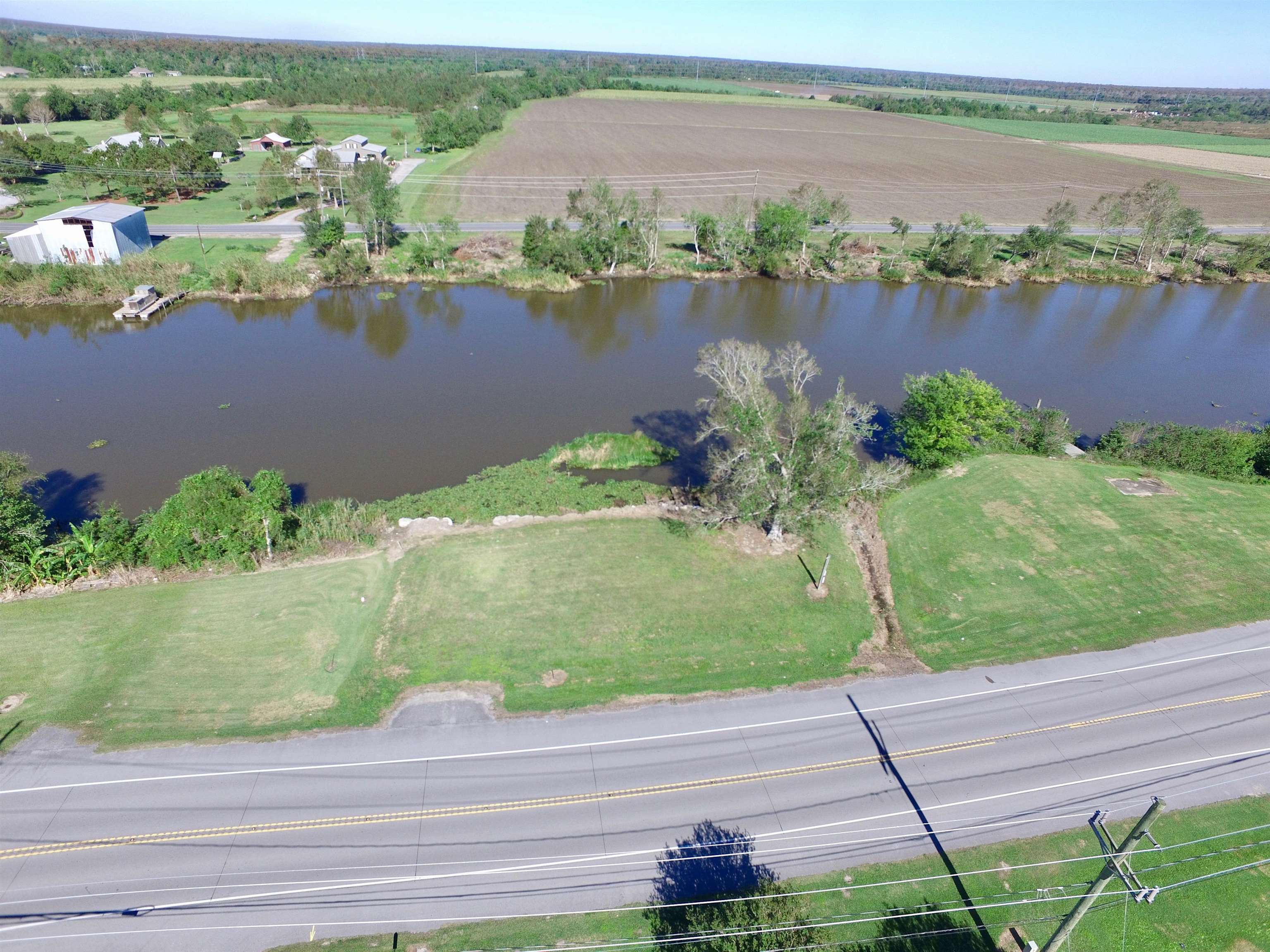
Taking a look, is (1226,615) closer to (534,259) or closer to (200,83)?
(534,259)

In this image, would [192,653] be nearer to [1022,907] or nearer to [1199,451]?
[1022,907]

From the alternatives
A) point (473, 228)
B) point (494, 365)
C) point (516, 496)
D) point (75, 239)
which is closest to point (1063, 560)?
point (516, 496)

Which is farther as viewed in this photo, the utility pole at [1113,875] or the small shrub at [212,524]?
the small shrub at [212,524]

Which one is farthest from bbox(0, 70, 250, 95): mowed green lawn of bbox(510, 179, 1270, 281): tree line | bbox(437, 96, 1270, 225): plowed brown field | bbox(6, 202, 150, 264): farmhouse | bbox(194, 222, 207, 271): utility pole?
bbox(510, 179, 1270, 281): tree line

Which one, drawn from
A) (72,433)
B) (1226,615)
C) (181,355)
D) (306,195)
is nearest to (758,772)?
(1226,615)

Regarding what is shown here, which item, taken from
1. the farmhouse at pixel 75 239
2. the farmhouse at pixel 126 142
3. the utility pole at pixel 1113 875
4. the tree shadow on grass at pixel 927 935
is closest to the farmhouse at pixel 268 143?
the farmhouse at pixel 126 142

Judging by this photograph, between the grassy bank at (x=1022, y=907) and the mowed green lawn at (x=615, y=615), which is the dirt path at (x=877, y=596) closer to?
the mowed green lawn at (x=615, y=615)
